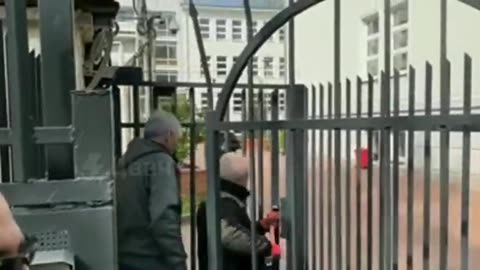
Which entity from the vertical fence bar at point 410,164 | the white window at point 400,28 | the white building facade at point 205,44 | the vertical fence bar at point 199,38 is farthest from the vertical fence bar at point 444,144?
the vertical fence bar at point 199,38

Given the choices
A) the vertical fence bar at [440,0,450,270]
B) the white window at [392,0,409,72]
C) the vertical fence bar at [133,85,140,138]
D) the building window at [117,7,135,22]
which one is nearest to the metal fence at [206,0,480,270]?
the vertical fence bar at [440,0,450,270]

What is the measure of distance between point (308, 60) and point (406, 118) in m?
5.36

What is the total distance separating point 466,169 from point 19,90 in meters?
1.23

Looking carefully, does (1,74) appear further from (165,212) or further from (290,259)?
(165,212)

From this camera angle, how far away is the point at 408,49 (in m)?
4.38

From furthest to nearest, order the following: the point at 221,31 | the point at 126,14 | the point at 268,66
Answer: the point at 221,31 → the point at 268,66 → the point at 126,14

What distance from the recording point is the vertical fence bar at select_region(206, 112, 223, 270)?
266 centimetres

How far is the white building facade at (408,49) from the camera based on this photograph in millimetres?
1994

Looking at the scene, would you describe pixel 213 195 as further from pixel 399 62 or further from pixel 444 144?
pixel 399 62

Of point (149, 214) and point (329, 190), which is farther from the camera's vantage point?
point (149, 214)

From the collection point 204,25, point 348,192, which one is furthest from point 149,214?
point 204,25

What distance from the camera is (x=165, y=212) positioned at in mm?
3375

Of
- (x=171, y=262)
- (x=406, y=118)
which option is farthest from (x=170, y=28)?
(x=406, y=118)

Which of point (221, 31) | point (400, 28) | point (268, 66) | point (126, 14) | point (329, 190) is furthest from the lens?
point (221, 31)
